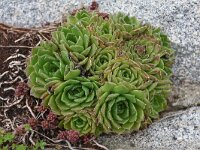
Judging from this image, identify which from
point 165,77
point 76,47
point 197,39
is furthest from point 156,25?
point 76,47

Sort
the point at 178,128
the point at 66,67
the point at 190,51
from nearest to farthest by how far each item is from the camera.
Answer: the point at 66,67 → the point at 178,128 → the point at 190,51

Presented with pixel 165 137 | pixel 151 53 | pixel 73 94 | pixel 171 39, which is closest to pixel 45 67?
pixel 73 94

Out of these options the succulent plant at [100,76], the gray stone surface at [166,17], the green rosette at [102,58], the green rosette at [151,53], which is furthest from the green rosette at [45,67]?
the gray stone surface at [166,17]

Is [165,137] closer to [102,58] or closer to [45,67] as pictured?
[102,58]

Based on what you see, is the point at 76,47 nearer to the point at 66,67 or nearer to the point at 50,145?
the point at 66,67

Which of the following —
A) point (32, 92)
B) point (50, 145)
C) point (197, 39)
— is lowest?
point (50, 145)

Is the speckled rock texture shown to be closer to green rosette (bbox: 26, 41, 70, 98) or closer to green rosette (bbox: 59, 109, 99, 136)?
green rosette (bbox: 59, 109, 99, 136)

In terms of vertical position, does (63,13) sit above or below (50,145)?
above
